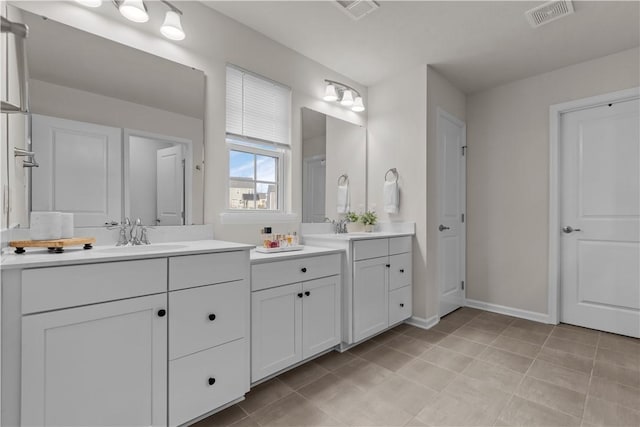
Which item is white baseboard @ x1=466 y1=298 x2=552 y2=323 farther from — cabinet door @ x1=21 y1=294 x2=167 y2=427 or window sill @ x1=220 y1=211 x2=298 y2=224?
cabinet door @ x1=21 y1=294 x2=167 y2=427

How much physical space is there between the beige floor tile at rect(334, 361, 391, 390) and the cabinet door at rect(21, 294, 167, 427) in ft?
3.55

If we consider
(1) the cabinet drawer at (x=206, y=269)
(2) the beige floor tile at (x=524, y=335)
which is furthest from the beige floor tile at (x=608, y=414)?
(1) the cabinet drawer at (x=206, y=269)

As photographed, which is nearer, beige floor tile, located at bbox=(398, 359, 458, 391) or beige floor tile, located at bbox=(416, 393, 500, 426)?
beige floor tile, located at bbox=(416, 393, 500, 426)

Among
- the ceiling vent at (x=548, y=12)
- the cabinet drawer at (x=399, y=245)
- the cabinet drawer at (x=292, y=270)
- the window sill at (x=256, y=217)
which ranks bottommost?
the cabinet drawer at (x=292, y=270)

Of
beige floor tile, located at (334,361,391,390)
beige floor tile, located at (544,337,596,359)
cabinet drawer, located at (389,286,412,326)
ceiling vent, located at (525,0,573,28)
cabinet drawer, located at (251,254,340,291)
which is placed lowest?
beige floor tile, located at (544,337,596,359)

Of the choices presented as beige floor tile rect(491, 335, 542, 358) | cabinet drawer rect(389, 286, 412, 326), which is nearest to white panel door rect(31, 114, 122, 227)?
cabinet drawer rect(389, 286, 412, 326)

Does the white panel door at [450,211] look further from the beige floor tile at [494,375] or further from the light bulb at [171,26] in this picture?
the light bulb at [171,26]

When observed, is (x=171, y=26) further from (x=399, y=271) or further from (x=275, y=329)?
(x=399, y=271)

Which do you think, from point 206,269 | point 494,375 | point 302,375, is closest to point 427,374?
point 494,375

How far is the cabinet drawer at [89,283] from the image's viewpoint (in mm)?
1101

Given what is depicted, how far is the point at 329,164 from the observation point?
2.96 m

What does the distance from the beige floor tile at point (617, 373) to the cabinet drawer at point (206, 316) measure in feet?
7.70

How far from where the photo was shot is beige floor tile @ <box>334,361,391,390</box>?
76.6 inches

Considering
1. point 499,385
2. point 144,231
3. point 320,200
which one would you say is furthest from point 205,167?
point 499,385
